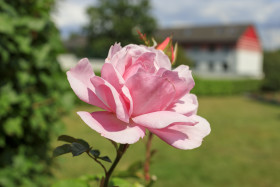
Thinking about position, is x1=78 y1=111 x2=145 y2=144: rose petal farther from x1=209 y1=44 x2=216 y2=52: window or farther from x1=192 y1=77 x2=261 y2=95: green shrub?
x1=209 y1=44 x2=216 y2=52: window

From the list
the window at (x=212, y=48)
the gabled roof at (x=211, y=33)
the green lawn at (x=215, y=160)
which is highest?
the gabled roof at (x=211, y=33)

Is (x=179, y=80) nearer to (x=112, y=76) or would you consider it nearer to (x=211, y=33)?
(x=112, y=76)

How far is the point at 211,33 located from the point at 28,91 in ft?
133

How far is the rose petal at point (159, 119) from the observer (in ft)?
1.71

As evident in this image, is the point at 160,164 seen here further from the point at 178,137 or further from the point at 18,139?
the point at 178,137

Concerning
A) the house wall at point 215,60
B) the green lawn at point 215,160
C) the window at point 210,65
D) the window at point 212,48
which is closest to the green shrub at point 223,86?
the green lawn at point 215,160

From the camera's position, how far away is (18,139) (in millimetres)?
2652

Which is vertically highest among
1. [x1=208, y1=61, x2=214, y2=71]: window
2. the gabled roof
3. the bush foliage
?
the bush foliage

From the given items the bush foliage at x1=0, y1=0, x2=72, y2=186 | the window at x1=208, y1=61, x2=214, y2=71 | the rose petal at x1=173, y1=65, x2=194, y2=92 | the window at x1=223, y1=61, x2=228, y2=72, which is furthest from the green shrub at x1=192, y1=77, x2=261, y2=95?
the rose petal at x1=173, y1=65, x2=194, y2=92

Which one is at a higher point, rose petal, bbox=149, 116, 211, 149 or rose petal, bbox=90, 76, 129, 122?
rose petal, bbox=90, 76, 129, 122

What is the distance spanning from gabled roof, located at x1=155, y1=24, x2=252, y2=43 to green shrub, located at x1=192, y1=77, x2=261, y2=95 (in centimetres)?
1408

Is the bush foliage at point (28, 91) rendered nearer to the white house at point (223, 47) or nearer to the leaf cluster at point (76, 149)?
the leaf cluster at point (76, 149)

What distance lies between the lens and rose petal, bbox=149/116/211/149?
1.79ft

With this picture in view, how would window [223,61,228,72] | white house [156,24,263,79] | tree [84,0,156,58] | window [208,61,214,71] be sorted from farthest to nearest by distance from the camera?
tree [84,0,156,58] < window [208,61,214,71] < window [223,61,228,72] < white house [156,24,263,79]
